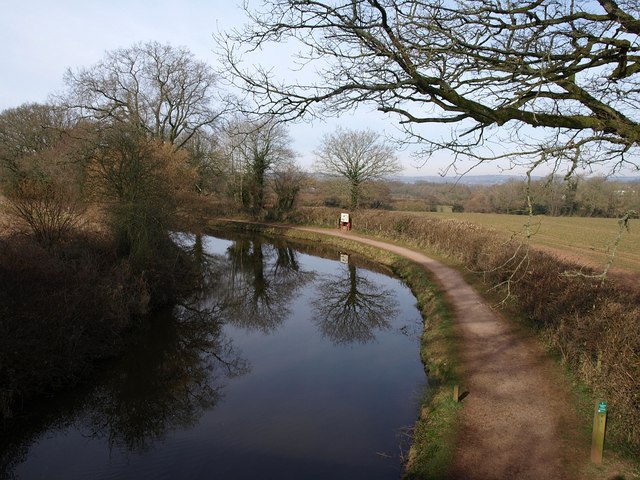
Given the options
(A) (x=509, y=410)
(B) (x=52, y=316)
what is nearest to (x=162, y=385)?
(B) (x=52, y=316)

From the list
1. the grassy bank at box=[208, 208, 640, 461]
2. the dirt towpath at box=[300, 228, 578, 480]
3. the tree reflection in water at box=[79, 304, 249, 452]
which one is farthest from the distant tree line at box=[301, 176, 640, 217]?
the tree reflection in water at box=[79, 304, 249, 452]

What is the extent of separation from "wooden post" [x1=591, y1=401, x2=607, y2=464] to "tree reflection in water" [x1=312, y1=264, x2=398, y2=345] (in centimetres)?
728

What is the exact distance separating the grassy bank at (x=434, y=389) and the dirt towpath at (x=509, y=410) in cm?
23

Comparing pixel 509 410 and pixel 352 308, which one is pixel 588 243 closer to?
pixel 352 308

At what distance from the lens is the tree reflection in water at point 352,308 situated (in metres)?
13.5

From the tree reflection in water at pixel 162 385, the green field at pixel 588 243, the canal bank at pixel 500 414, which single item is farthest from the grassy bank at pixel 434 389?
the green field at pixel 588 243

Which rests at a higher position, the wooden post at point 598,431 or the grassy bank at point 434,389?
the wooden post at point 598,431

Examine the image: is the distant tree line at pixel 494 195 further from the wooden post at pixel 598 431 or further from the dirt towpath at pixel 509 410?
the dirt towpath at pixel 509 410

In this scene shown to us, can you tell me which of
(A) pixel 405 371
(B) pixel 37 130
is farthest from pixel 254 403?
(B) pixel 37 130

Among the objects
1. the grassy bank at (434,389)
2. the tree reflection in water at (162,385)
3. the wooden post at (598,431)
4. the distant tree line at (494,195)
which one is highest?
the distant tree line at (494,195)

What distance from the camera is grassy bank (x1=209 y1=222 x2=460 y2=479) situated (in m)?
6.35

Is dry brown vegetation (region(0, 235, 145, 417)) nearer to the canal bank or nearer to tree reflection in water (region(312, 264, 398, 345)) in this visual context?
tree reflection in water (region(312, 264, 398, 345))

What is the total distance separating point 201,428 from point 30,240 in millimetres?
8193

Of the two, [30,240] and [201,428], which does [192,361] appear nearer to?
[201,428]
